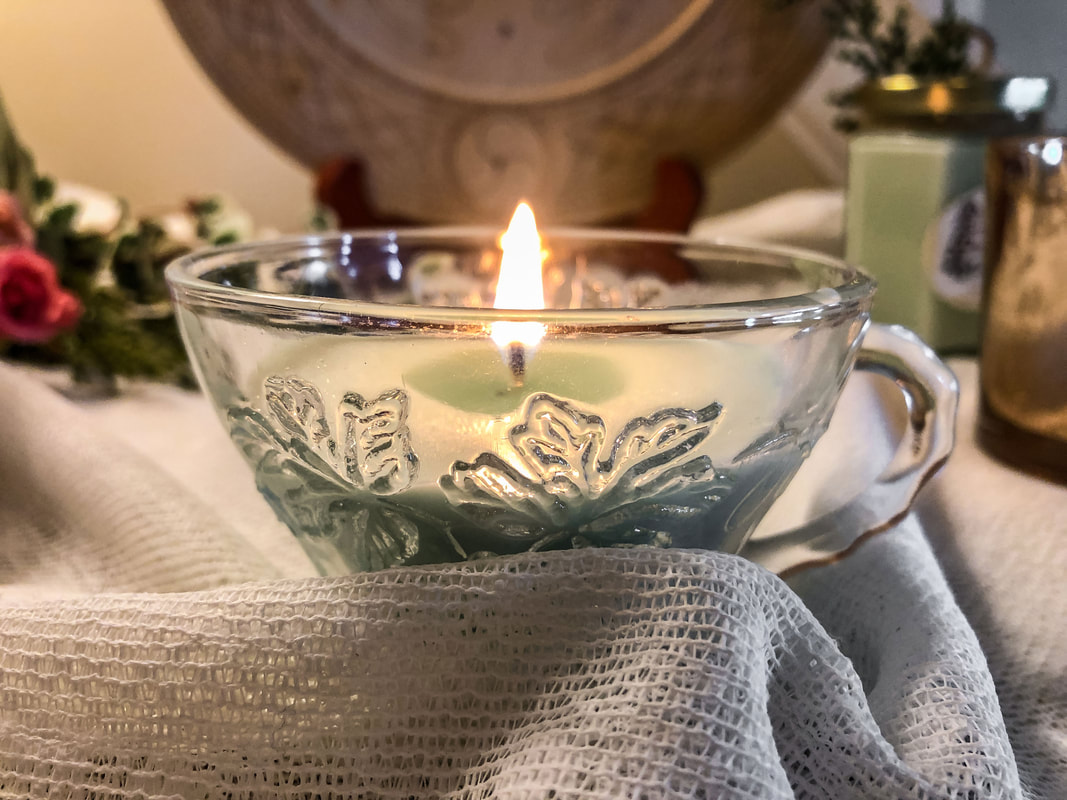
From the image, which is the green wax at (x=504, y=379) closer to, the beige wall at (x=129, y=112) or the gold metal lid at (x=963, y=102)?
the gold metal lid at (x=963, y=102)

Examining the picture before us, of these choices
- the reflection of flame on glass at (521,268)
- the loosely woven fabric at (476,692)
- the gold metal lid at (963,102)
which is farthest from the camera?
the gold metal lid at (963,102)

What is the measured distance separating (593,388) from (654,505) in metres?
0.04

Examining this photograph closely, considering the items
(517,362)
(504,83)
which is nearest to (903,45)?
(504,83)

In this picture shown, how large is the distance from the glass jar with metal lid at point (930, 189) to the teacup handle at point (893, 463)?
0.21 metres

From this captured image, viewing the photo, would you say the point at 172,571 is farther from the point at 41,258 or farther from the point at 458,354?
the point at 41,258

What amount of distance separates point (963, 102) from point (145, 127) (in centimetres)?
85

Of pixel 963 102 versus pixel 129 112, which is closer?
pixel 963 102

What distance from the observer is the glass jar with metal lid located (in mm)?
472

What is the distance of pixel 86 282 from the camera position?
Result: 0.58 metres

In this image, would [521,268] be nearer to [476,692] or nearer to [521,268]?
[521,268]

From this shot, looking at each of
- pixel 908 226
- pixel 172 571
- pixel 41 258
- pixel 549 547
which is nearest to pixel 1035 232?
pixel 908 226

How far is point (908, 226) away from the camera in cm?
50

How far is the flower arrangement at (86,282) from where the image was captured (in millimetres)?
505

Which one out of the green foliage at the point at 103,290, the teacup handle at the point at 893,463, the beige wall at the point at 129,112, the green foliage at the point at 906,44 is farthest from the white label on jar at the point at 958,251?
the beige wall at the point at 129,112
